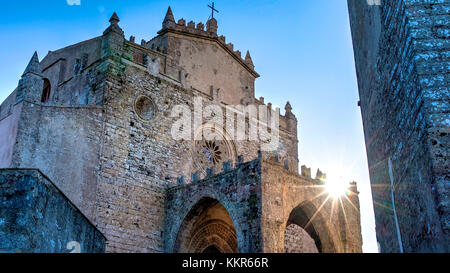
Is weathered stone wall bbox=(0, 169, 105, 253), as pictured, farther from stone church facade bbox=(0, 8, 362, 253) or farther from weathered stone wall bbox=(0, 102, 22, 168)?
weathered stone wall bbox=(0, 102, 22, 168)

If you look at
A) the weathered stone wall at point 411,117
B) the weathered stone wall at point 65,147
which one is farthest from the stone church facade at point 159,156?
the weathered stone wall at point 411,117

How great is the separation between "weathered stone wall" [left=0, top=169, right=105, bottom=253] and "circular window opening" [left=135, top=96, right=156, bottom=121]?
891 cm

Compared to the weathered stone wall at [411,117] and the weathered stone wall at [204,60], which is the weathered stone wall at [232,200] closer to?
the weathered stone wall at [204,60]

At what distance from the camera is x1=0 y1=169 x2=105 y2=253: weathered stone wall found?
5523 millimetres

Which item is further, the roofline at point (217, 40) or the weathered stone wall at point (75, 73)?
the roofline at point (217, 40)

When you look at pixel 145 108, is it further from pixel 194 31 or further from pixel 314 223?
pixel 314 223

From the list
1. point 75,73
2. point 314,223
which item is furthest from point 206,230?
point 75,73

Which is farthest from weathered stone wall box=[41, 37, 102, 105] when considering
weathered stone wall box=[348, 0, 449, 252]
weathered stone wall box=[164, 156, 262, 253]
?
weathered stone wall box=[348, 0, 449, 252]

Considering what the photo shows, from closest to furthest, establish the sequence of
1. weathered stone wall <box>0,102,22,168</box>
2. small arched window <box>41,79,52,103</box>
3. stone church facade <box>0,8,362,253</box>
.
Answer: weathered stone wall <box>0,102,22,168</box> < stone church facade <box>0,8,362,253</box> < small arched window <box>41,79,52,103</box>

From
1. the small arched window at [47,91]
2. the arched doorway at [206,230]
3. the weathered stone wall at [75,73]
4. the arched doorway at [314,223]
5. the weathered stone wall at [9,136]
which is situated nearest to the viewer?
the weathered stone wall at [9,136]

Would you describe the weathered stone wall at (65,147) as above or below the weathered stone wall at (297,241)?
above

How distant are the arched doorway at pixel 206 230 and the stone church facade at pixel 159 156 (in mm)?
40

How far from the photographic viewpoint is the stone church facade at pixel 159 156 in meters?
13.0
